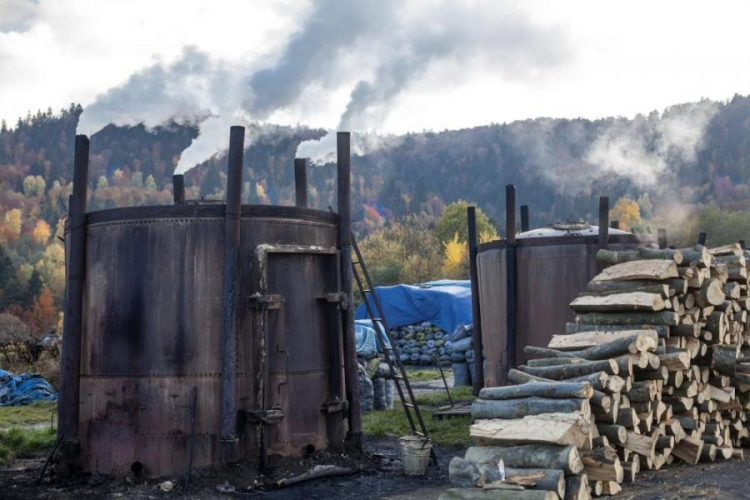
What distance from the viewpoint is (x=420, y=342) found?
31.5 meters

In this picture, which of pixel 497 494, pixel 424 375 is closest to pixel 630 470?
pixel 497 494

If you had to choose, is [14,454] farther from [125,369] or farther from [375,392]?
[375,392]

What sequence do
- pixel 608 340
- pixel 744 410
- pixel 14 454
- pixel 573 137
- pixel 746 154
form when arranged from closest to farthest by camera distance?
pixel 608 340 → pixel 744 410 → pixel 14 454 → pixel 746 154 → pixel 573 137

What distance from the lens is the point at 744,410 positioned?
1080 centimetres

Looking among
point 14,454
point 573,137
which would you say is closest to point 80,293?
point 14,454

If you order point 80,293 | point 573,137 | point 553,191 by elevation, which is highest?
point 573,137

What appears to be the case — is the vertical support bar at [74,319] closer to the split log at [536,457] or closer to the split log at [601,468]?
the split log at [536,457]

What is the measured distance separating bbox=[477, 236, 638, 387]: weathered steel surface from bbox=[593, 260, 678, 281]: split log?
10.6ft

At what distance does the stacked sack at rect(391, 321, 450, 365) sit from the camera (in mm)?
30344

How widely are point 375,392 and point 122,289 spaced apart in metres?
8.12

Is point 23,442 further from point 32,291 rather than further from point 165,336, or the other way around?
point 32,291

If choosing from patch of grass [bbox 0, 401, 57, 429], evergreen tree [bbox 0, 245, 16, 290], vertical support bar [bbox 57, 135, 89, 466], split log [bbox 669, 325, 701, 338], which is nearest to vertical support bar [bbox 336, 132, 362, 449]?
vertical support bar [bbox 57, 135, 89, 466]

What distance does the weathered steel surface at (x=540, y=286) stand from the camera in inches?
547

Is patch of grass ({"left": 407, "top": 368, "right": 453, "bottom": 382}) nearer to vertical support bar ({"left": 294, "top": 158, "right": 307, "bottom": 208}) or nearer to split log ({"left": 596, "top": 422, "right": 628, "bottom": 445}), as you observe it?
vertical support bar ({"left": 294, "top": 158, "right": 307, "bottom": 208})
